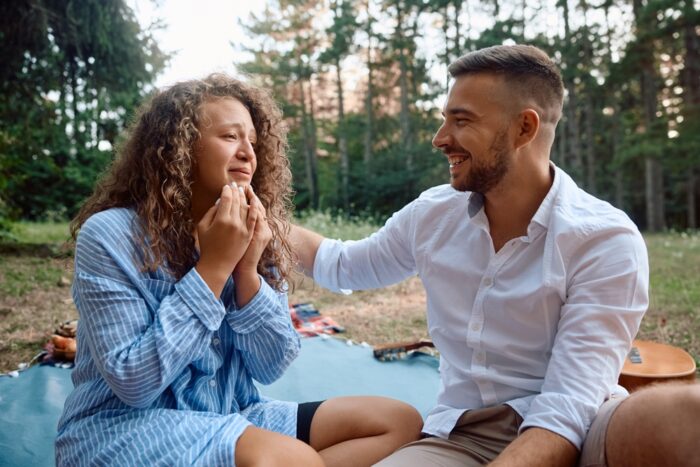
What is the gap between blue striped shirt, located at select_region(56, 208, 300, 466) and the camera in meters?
1.46

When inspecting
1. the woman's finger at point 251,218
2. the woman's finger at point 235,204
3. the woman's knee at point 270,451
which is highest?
the woman's finger at point 235,204

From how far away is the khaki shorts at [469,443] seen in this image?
5.84 ft

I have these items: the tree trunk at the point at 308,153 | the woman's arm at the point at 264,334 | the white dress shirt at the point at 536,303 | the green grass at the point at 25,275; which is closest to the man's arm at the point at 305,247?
the white dress shirt at the point at 536,303

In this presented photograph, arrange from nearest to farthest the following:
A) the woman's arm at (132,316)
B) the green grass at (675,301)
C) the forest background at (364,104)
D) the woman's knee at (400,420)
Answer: the woman's arm at (132,316), the woman's knee at (400,420), the green grass at (675,301), the forest background at (364,104)

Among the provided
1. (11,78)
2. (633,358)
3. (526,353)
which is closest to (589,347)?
(526,353)

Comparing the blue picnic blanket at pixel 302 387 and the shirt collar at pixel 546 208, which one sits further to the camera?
the blue picnic blanket at pixel 302 387

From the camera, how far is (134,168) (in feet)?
6.20

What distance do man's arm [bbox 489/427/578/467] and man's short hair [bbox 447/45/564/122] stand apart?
48.0 inches

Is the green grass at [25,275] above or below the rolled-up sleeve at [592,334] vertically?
below

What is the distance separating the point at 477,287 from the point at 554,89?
33.5 inches

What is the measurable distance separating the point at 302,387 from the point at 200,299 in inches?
79.2

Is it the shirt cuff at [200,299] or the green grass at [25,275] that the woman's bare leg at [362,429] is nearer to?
the shirt cuff at [200,299]

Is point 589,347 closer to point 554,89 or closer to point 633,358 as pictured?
point 554,89

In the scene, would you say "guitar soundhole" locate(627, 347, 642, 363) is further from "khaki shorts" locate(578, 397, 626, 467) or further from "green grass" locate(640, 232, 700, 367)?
"khaki shorts" locate(578, 397, 626, 467)
